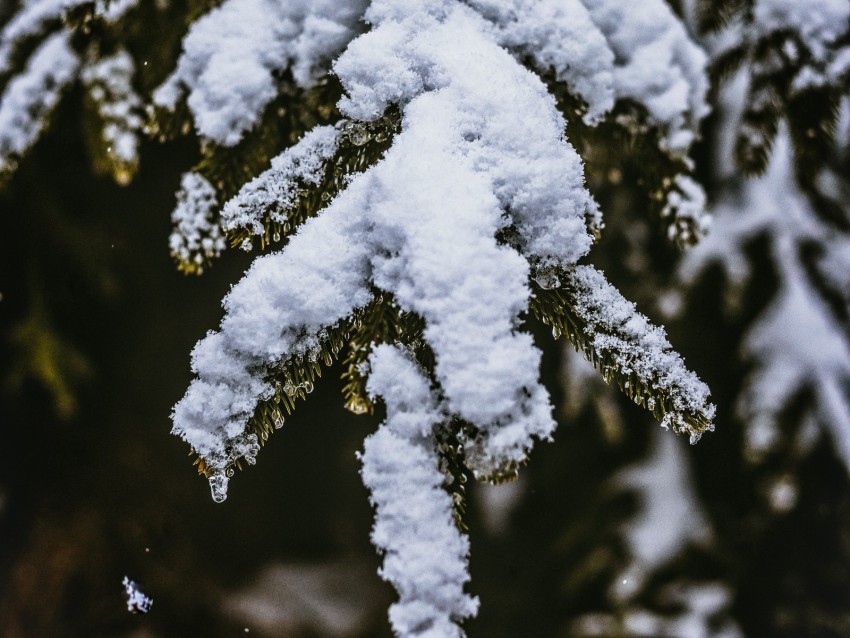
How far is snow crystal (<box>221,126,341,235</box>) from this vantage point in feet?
2.32

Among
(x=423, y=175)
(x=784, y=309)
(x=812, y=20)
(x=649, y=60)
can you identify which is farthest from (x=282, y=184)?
(x=784, y=309)

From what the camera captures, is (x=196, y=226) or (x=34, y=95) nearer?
(x=196, y=226)

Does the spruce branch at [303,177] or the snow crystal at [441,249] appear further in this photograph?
the spruce branch at [303,177]

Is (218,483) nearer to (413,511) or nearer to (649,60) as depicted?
(413,511)

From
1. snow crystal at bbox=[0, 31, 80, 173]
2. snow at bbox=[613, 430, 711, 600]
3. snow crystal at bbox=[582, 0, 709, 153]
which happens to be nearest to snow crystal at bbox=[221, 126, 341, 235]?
snow crystal at bbox=[582, 0, 709, 153]

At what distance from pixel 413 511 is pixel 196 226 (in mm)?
603

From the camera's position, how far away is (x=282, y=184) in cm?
74

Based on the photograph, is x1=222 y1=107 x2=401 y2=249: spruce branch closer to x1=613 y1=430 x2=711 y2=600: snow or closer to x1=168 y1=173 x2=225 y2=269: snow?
x1=168 y1=173 x2=225 y2=269: snow

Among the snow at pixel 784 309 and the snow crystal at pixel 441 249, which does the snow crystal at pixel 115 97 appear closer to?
the snow crystal at pixel 441 249

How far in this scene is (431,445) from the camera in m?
0.59

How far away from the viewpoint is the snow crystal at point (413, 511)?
53cm

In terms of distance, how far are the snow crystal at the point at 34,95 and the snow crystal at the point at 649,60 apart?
1067 mm

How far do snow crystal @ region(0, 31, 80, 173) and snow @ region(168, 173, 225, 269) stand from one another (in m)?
0.48

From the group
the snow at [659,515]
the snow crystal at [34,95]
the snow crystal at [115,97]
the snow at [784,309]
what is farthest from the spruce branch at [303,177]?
the snow at [659,515]
